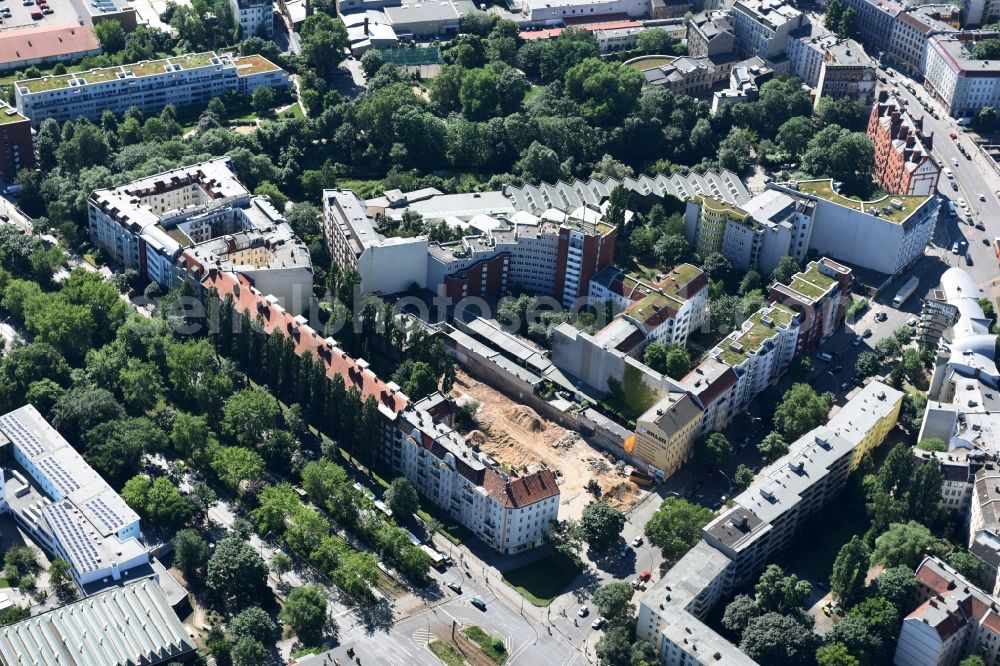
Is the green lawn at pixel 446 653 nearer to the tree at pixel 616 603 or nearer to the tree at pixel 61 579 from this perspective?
A: the tree at pixel 616 603

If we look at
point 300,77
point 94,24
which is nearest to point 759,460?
point 300,77

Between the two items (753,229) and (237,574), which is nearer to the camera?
(237,574)

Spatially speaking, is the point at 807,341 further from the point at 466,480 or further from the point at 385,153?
the point at 385,153

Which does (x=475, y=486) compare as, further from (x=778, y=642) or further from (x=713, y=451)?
(x=778, y=642)

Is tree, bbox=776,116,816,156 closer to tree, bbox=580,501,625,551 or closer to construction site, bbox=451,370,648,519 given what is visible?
construction site, bbox=451,370,648,519

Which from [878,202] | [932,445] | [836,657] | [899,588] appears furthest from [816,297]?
[836,657]
